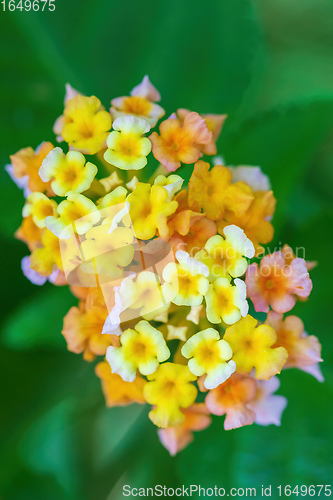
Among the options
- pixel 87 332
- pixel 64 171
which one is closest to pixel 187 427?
pixel 87 332

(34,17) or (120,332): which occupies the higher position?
(34,17)

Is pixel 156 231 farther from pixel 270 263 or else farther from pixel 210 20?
pixel 210 20

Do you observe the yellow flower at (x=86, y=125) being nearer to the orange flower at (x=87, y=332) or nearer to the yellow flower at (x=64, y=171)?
the yellow flower at (x=64, y=171)

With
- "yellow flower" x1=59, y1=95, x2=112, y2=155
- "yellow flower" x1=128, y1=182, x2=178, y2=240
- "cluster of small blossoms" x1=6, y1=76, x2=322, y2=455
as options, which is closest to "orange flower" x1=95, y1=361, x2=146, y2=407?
"cluster of small blossoms" x1=6, y1=76, x2=322, y2=455

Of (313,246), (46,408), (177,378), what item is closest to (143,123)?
(177,378)

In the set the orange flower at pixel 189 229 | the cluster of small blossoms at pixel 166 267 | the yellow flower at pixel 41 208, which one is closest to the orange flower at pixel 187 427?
the cluster of small blossoms at pixel 166 267

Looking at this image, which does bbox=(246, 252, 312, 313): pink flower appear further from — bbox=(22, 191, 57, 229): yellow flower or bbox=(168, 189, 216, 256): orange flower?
bbox=(22, 191, 57, 229): yellow flower

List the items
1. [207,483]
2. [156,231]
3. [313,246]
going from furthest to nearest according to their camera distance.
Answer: [313,246] < [207,483] < [156,231]
